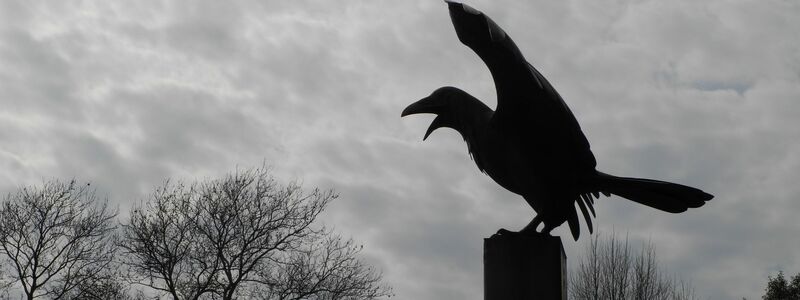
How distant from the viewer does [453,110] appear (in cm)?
640

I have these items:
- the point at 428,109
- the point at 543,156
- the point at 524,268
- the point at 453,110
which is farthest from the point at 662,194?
the point at 428,109

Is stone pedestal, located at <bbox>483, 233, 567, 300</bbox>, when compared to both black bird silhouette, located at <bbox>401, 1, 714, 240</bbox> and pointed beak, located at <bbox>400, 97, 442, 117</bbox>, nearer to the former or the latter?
black bird silhouette, located at <bbox>401, 1, 714, 240</bbox>

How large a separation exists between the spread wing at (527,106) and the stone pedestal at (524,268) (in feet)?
1.93

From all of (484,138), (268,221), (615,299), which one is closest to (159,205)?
(268,221)

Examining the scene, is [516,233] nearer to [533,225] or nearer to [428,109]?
[533,225]

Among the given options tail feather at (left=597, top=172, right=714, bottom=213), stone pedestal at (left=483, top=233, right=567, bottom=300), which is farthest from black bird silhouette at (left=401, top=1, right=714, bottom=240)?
stone pedestal at (left=483, top=233, right=567, bottom=300)

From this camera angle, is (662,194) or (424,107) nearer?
(662,194)

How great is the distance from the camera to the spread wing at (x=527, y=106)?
17.8 ft

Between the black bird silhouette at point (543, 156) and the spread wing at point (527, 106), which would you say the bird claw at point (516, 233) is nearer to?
the black bird silhouette at point (543, 156)

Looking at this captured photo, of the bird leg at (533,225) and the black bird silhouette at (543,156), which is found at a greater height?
the black bird silhouette at (543,156)

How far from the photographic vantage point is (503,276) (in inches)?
221

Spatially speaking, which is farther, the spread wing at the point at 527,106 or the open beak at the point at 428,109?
the open beak at the point at 428,109

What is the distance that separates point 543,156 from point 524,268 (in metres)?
0.78

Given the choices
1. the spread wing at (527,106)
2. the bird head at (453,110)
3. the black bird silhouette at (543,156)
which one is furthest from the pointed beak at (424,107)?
the spread wing at (527,106)
